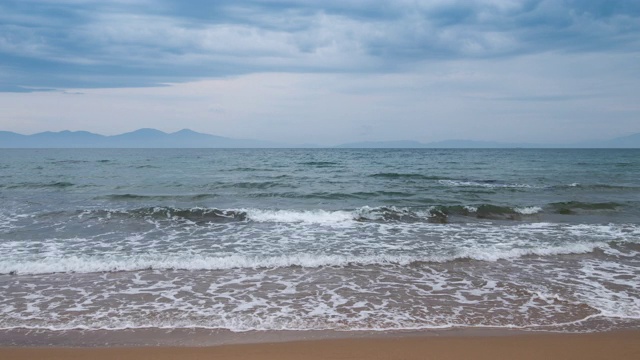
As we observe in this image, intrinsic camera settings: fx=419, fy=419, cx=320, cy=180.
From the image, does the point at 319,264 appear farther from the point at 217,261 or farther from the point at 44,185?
the point at 44,185

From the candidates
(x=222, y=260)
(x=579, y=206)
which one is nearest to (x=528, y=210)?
(x=579, y=206)

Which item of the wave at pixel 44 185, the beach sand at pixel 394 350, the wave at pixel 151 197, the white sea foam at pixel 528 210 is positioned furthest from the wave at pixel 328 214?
the wave at pixel 44 185

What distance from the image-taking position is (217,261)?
9.18 meters

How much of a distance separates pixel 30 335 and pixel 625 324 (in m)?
8.13

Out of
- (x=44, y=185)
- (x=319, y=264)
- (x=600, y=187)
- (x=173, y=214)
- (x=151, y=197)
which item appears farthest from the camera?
(x=600, y=187)

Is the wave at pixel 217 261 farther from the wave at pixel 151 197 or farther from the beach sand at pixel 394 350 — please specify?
the wave at pixel 151 197

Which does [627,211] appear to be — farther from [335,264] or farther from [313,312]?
[313,312]

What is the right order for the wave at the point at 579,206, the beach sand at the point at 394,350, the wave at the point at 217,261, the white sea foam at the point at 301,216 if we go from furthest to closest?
the wave at the point at 579,206 < the white sea foam at the point at 301,216 < the wave at the point at 217,261 < the beach sand at the point at 394,350

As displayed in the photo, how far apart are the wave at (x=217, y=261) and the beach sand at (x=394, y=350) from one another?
3.71m

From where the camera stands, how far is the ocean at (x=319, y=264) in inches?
244

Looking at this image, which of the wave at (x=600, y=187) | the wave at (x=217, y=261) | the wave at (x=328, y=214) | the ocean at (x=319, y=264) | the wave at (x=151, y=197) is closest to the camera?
the ocean at (x=319, y=264)

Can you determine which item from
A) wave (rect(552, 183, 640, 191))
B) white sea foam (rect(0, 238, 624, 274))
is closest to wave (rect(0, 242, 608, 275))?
white sea foam (rect(0, 238, 624, 274))

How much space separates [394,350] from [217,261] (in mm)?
5221

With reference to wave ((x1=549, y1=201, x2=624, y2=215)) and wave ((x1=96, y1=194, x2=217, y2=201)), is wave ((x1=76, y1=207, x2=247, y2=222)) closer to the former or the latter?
wave ((x1=96, y1=194, x2=217, y2=201))
